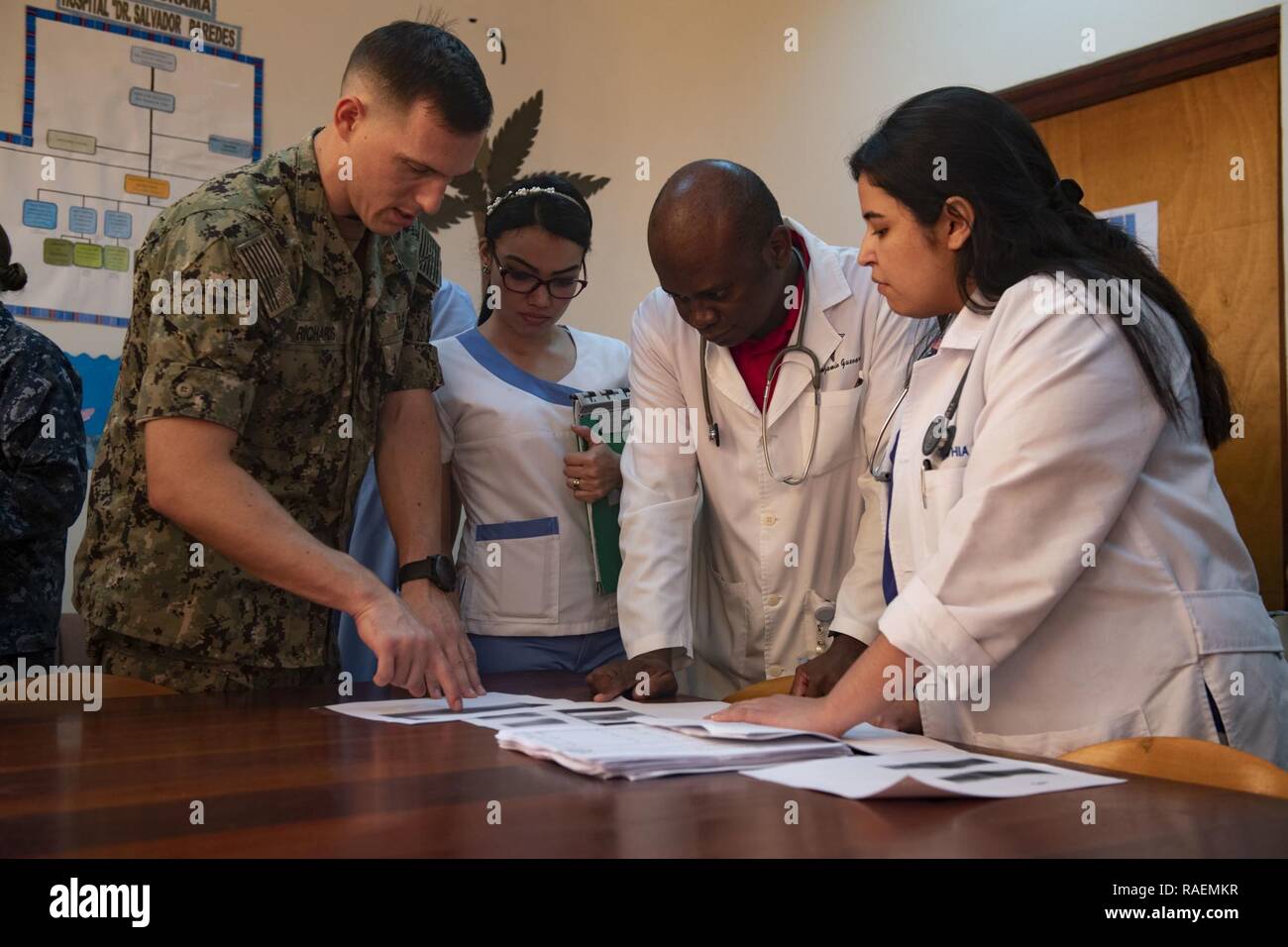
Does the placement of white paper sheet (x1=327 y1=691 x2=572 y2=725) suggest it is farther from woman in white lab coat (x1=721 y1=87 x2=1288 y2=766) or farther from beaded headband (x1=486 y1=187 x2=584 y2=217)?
beaded headband (x1=486 y1=187 x2=584 y2=217)

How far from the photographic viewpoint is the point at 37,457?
2568 millimetres

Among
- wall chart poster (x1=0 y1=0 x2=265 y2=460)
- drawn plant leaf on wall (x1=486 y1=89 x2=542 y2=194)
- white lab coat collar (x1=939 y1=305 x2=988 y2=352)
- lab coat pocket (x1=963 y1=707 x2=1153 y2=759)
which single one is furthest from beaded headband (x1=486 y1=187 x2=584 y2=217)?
drawn plant leaf on wall (x1=486 y1=89 x2=542 y2=194)

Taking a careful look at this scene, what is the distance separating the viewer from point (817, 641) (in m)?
2.05

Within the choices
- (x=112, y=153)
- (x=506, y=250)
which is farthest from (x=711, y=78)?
(x=506, y=250)

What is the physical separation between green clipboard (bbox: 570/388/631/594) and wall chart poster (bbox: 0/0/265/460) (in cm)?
221

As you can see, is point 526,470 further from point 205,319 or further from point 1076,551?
point 1076,551

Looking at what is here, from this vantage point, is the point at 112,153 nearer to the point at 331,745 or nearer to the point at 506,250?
the point at 506,250

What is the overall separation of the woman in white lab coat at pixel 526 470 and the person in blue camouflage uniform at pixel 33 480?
95 centimetres

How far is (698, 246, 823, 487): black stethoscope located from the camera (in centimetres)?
207

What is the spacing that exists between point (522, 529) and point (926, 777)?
1.27 meters

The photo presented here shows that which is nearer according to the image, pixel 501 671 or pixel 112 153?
pixel 501 671

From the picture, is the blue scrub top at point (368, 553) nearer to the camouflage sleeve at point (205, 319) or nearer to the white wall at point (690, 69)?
the camouflage sleeve at point (205, 319)
